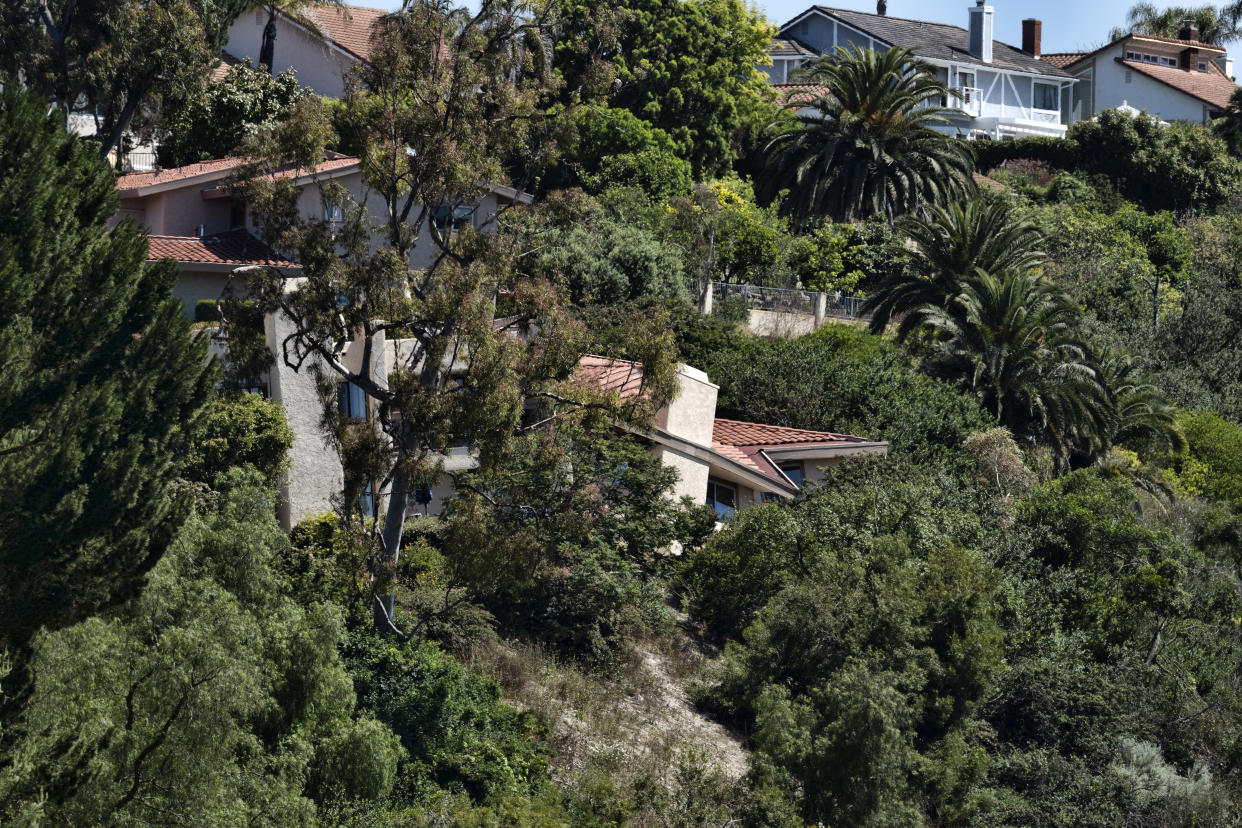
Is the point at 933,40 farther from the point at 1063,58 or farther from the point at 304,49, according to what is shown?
the point at 304,49

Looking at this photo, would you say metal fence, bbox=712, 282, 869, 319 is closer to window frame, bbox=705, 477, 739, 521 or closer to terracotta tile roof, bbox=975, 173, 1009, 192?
window frame, bbox=705, 477, 739, 521

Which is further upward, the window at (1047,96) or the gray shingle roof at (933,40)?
the gray shingle roof at (933,40)

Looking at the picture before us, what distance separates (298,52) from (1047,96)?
4118cm

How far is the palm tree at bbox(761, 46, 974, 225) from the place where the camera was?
4734 cm

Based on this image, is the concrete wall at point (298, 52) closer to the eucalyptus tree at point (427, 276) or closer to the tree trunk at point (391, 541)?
the eucalyptus tree at point (427, 276)

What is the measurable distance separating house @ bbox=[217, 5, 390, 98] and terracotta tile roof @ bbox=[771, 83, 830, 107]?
60.2ft

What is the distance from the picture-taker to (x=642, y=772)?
19.1 meters

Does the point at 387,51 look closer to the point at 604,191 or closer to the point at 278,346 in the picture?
the point at 278,346

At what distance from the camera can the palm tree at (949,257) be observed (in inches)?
1539

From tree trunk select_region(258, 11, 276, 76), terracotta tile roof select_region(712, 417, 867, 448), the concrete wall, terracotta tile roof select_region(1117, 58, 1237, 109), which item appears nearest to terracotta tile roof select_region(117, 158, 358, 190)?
terracotta tile roof select_region(712, 417, 867, 448)

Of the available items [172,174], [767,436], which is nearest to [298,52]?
[172,174]

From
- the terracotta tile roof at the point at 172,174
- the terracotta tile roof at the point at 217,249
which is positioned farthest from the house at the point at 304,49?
the terracotta tile roof at the point at 217,249

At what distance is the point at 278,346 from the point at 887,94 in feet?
96.2

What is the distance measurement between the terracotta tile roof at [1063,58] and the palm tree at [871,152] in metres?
33.7
